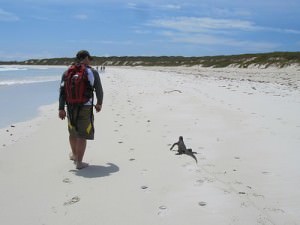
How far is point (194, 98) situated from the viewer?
13633mm

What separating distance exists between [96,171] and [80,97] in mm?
1044

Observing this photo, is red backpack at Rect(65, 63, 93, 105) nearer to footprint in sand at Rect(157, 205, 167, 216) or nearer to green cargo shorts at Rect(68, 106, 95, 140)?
green cargo shorts at Rect(68, 106, 95, 140)

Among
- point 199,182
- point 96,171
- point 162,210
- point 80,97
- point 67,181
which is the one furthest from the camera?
point 96,171

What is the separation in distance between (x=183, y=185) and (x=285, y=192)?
1142 mm

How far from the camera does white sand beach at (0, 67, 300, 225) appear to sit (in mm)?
3754

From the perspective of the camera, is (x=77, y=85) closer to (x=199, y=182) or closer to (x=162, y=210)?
(x=199, y=182)

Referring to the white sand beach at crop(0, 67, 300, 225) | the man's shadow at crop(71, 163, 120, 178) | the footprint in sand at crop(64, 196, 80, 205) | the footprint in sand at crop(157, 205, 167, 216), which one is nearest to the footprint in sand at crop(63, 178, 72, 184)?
the white sand beach at crop(0, 67, 300, 225)

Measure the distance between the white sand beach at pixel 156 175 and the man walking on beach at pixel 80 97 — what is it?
437 millimetres

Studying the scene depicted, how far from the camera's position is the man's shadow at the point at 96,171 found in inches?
201

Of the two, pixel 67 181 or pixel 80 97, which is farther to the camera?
pixel 80 97

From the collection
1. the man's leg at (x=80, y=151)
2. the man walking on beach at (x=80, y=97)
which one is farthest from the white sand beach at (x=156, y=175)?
the man walking on beach at (x=80, y=97)

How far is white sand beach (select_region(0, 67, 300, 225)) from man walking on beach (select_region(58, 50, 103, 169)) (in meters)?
0.44

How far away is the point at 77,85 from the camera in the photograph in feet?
16.7

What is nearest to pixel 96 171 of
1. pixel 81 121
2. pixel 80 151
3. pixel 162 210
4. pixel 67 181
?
pixel 80 151
